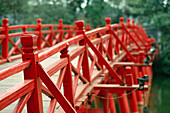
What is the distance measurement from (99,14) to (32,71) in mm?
21426

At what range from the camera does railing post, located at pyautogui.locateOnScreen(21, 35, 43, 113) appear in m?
2.50

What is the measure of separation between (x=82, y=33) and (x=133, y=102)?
543 centimetres

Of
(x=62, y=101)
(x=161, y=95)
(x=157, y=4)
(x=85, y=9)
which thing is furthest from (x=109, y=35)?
(x=85, y=9)

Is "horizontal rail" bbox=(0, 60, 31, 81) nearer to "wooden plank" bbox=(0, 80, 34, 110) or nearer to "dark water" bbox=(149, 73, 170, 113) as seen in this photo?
"wooden plank" bbox=(0, 80, 34, 110)

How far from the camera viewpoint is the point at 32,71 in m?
2.55

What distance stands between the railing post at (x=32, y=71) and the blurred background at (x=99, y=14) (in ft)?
47.3

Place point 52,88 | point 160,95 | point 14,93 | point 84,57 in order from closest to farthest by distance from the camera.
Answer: point 14,93, point 52,88, point 84,57, point 160,95

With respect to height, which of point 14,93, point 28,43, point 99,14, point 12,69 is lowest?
point 99,14

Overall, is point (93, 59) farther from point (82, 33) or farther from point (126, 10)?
point (126, 10)

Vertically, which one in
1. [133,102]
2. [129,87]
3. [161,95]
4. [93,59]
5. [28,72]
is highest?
[28,72]

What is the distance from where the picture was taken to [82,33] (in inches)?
181

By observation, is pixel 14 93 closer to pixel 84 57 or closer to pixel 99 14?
pixel 84 57

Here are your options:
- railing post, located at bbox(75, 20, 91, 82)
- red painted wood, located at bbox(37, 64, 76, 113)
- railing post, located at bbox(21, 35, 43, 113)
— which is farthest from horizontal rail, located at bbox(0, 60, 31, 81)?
railing post, located at bbox(75, 20, 91, 82)

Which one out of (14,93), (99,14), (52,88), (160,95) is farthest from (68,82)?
(99,14)
